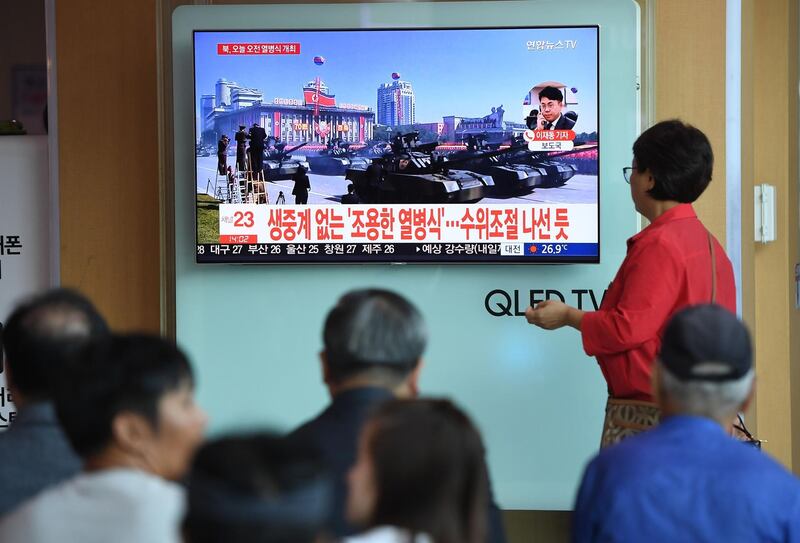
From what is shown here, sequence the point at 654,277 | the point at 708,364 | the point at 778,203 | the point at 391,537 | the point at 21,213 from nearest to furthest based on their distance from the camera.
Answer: the point at 391,537 < the point at 708,364 < the point at 654,277 < the point at 21,213 < the point at 778,203

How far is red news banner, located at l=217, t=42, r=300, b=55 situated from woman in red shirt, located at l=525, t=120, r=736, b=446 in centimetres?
149

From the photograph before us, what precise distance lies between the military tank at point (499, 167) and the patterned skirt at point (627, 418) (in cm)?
111

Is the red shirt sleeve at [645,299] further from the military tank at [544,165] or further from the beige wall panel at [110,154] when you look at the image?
the beige wall panel at [110,154]

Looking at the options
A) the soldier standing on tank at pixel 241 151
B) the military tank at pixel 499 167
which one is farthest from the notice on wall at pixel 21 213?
the military tank at pixel 499 167

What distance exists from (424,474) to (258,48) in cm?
297

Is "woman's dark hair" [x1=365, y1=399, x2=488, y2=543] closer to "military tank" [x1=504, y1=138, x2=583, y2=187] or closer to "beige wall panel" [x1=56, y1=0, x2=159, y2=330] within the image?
"military tank" [x1=504, y1=138, x2=583, y2=187]

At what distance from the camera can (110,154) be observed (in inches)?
170

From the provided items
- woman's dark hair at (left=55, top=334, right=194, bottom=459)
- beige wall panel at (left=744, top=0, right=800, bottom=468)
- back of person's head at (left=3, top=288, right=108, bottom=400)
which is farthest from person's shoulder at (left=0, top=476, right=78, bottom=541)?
beige wall panel at (left=744, top=0, right=800, bottom=468)

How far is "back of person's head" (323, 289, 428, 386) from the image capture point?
1.94 m

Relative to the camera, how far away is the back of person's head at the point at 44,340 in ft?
6.72

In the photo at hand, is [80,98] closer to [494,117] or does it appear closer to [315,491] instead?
[494,117]

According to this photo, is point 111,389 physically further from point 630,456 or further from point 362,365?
point 630,456

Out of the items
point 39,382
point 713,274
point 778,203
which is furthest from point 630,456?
point 778,203

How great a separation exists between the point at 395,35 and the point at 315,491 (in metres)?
3.03
